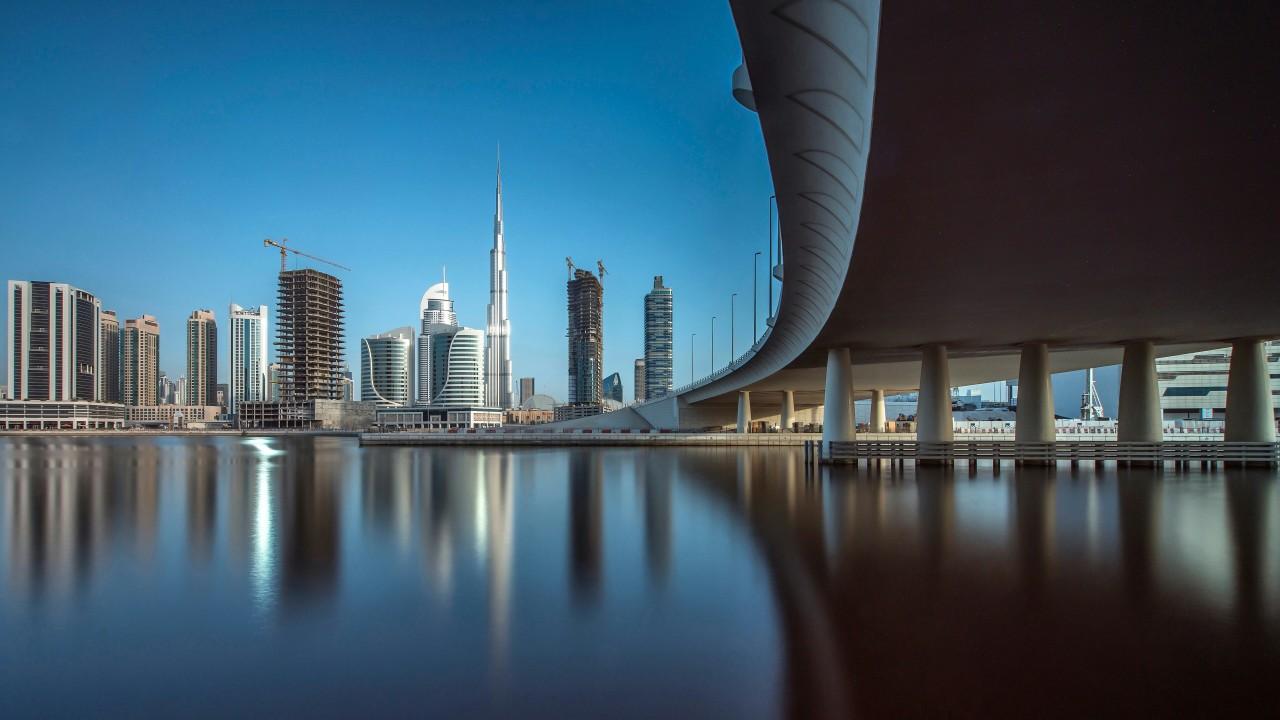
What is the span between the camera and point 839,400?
34750mm

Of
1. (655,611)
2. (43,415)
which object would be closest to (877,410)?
(655,611)

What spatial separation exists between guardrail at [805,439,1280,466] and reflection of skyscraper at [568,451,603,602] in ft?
39.5

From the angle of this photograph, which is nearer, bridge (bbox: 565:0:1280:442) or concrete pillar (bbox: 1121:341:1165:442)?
bridge (bbox: 565:0:1280:442)

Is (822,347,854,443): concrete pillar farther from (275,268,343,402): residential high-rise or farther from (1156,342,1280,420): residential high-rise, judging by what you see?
(275,268,343,402): residential high-rise

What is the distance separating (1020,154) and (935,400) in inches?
1021

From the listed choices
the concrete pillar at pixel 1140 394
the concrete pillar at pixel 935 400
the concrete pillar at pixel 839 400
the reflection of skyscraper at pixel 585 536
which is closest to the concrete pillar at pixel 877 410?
the concrete pillar at pixel 1140 394

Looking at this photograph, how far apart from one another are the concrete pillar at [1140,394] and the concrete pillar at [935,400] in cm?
806

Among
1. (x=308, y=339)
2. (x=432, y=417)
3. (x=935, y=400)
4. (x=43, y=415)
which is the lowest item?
(x=432, y=417)

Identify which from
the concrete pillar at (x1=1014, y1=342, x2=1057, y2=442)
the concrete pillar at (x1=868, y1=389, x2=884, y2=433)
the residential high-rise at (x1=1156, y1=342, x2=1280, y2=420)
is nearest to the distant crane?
the residential high-rise at (x1=1156, y1=342, x2=1280, y2=420)

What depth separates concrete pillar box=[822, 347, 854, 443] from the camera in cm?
3394

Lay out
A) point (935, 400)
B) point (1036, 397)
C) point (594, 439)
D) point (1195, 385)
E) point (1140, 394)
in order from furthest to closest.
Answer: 1. point (1195, 385)
2. point (594, 439)
3. point (1036, 397)
4. point (935, 400)
5. point (1140, 394)

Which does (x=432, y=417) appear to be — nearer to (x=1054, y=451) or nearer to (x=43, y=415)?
(x=43, y=415)

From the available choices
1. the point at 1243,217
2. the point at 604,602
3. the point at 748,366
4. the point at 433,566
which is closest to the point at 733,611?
the point at 604,602

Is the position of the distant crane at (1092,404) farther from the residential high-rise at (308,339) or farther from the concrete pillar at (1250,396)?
the residential high-rise at (308,339)
